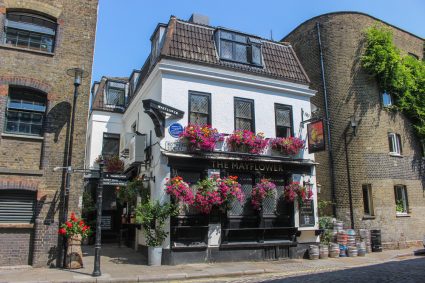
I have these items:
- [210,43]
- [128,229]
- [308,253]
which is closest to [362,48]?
[210,43]

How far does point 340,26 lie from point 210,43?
9126mm

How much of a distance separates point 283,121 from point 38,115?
32.3 ft

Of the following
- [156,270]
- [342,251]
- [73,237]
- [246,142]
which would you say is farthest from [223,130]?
[342,251]

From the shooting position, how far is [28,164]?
12.7m

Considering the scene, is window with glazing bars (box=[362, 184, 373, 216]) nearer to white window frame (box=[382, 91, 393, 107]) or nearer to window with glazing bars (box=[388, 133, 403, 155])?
window with glazing bars (box=[388, 133, 403, 155])

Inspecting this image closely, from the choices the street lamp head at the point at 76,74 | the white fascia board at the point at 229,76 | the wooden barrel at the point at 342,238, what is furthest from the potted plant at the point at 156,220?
the wooden barrel at the point at 342,238

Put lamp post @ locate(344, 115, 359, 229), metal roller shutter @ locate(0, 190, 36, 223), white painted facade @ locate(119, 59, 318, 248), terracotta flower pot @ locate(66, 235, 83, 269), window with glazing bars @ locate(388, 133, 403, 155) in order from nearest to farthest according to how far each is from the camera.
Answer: terracotta flower pot @ locate(66, 235, 83, 269) < metal roller shutter @ locate(0, 190, 36, 223) < white painted facade @ locate(119, 59, 318, 248) < lamp post @ locate(344, 115, 359, 229) < window with glazing bars @ locate(388, 133, 403, 155)

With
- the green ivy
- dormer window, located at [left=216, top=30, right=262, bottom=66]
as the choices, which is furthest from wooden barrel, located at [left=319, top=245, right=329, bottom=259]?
the green ivy

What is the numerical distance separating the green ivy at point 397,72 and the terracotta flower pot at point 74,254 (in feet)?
56.2

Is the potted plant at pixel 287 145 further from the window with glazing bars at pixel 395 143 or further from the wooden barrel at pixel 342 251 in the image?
the window with glazing bars at pixel 395 143

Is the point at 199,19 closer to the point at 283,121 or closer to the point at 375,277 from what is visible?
the point at 283,121

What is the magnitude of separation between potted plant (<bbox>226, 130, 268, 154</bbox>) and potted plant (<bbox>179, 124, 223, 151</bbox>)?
3.09ft

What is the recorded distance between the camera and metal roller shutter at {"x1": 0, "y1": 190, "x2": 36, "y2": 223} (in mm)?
12250

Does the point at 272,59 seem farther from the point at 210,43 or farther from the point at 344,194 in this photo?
the point at 344,194
